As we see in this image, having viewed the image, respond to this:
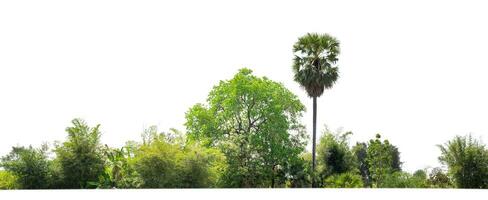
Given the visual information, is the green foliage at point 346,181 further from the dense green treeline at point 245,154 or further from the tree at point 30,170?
the tree at point 30,170

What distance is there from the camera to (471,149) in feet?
104

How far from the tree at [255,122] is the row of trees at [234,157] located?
0.08 metres

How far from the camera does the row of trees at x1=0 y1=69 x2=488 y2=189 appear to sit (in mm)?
31891

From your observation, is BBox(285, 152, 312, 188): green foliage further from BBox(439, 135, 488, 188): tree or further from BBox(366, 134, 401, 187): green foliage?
BBox(439, 135, 488, 188): tree

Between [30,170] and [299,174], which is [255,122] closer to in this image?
[299,174]

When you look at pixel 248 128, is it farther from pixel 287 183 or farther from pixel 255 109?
pixel 287 183

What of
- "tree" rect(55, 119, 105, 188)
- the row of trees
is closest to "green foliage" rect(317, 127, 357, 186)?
the row of trees

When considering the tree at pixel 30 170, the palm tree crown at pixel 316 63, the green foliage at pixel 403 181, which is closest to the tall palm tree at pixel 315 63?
the palm tree crown at pixel 316 63

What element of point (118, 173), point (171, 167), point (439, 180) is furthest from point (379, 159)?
point (118, 173)

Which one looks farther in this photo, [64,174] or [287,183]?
[287,183]

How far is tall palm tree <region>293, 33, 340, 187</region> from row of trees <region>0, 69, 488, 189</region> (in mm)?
4217
